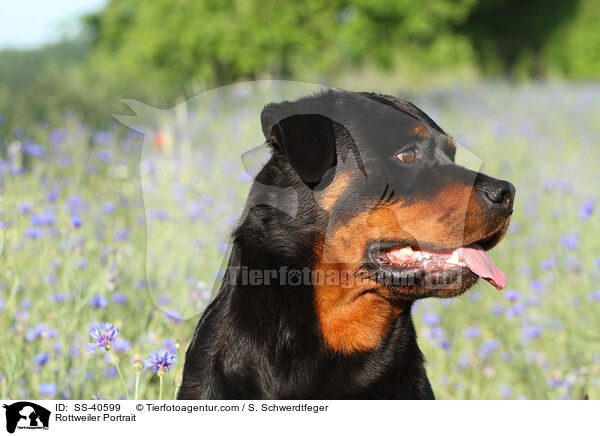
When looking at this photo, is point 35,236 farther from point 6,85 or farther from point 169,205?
point 6,85

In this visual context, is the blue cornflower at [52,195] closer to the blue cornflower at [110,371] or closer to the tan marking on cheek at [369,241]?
the blue cornflower at [110,371]

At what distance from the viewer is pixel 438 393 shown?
3219mm

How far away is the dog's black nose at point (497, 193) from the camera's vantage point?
6.76 feet

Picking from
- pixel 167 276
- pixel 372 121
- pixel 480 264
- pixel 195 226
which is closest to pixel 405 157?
pixel 372 121

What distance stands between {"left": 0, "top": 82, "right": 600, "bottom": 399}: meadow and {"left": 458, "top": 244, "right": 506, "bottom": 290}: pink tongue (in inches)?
10.8

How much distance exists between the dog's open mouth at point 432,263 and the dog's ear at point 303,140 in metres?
0.35

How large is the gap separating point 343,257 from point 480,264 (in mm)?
478

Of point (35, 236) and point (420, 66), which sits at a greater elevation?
point (420, 66)

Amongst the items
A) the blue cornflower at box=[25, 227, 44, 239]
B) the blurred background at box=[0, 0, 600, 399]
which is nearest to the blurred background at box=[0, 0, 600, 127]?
the blurred background at box=[0, 0, 600, 399]

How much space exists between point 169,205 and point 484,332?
7.59 feet

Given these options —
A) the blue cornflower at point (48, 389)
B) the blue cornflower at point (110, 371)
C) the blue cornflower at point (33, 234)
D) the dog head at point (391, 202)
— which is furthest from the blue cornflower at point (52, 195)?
the dog head at point (391, 202)

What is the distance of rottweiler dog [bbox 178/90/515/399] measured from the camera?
6.84 feet

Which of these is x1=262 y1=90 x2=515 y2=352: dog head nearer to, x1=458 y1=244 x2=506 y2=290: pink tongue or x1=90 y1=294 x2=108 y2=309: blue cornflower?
x1=458 y1=244 x2=506 y2=290: pink tongue

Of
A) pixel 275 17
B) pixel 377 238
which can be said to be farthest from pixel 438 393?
pixel 275 17
